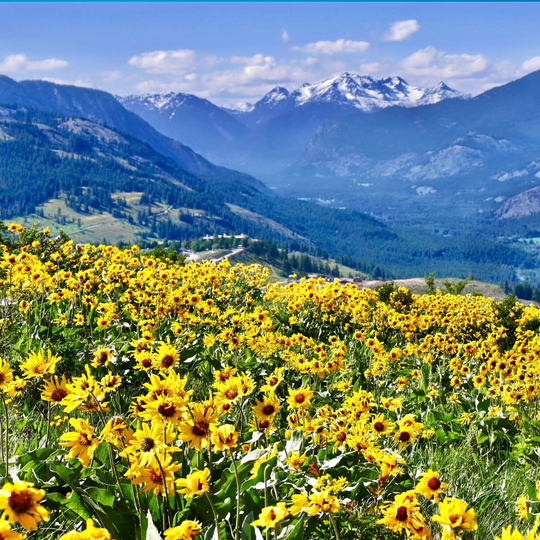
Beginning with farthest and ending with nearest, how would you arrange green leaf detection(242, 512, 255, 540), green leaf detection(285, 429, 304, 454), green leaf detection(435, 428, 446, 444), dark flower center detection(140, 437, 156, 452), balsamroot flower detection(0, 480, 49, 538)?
1. green leaf detection(435, 428, 446, 444)
2. green leaf detection(285, 429, 304, 454)
3. green leaf detection(242, 512, 255, 540)
4. dark flower center detection(140, 437, 156, 452)
5. balsamroot flower detection(0, 480, 49, 538)

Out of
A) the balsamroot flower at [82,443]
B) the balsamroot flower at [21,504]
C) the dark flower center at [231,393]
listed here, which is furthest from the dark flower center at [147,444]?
the balsamroot flower at [21,504]

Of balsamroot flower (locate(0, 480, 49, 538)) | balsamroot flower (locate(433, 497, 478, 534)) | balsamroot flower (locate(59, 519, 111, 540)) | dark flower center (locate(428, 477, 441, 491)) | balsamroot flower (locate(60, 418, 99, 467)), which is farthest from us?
balsamroot flower (locate(60, 418, 99, 467))

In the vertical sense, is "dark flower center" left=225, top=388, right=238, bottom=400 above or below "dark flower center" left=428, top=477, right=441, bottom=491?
above

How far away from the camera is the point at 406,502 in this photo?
2232mm

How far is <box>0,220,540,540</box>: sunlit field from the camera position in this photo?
2.29 meters

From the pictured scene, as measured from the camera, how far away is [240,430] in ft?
11.9

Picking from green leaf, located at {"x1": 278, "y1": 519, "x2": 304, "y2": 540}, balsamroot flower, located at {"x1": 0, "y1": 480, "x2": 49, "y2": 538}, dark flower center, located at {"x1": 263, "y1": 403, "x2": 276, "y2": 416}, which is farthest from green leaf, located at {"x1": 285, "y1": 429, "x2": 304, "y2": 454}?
balsamroot flower, located at {"x1": 0, "y1": 480, "x2": 49, "y2": 538}

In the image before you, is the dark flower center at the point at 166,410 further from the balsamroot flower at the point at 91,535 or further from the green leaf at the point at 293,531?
the green leaf at the point at 293,531

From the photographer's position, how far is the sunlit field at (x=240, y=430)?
2291mm

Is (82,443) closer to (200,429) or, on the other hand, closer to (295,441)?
(200,429)

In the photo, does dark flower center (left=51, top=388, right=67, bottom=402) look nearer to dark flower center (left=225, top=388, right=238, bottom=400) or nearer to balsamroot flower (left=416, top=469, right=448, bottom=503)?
dark flower center (left=225, top=388, right=238, bottom=400)

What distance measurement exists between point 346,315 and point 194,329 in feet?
12.2

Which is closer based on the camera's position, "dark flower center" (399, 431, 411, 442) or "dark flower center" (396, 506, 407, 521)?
"dark flower center" (396, 506, 407, 521)

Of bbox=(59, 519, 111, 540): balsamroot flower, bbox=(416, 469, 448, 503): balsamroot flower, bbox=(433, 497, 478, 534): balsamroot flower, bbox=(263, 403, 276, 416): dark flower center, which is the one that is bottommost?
bbox=(416, 469, 448, 503): balsamroot flower
